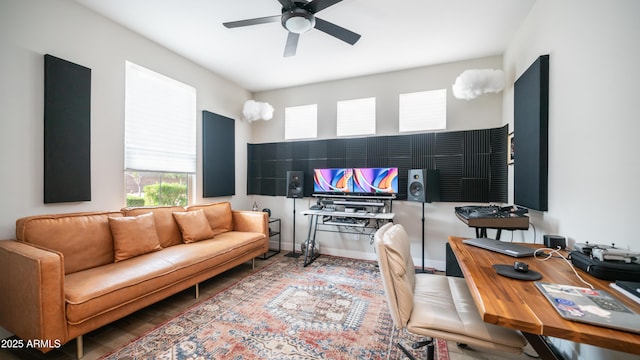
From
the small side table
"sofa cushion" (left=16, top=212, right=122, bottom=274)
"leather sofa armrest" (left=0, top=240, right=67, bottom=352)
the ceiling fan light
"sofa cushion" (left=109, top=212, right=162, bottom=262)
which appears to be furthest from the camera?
the small side table

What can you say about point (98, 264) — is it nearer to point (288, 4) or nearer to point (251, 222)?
point (251, 222)

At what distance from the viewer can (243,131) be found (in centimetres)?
441

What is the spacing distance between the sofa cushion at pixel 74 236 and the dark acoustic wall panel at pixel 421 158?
2446mm

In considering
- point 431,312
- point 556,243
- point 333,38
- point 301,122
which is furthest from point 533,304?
point 301,122

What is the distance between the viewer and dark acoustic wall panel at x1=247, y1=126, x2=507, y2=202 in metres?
3.18

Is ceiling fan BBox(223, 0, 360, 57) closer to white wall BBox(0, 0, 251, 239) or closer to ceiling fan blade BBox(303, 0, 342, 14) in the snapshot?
ceiling fan blade BBox(303, 0, 342, 14)

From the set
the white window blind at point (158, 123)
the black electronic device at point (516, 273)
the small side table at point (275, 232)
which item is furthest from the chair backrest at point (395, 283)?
the small side table at point (275, 232)

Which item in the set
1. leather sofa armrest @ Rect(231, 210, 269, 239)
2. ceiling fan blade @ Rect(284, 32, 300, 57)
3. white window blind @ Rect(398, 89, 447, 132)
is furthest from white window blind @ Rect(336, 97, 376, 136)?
leather sofa armrest @ Rect(231, 210, 269, 239)

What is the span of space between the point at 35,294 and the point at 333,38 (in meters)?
3.19

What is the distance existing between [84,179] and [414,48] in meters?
3.72

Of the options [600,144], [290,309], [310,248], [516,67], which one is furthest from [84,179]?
[516,67]

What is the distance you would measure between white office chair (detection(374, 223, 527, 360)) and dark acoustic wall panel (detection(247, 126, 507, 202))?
2.13 metres

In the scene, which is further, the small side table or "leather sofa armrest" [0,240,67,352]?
the small side table

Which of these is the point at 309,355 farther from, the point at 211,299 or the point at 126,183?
the point at 126,183
